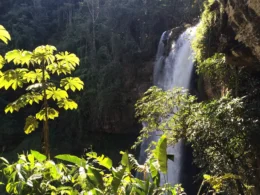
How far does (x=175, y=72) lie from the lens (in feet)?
41.5

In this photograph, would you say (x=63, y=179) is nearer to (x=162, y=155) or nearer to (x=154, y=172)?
(x=154, y=172)

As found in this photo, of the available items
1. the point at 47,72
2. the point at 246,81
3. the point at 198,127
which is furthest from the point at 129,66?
the point at 47,72

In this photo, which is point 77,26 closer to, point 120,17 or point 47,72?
point 120,17

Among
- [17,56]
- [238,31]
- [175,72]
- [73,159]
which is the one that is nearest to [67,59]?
[17,56]

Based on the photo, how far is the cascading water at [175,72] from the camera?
1111 cm

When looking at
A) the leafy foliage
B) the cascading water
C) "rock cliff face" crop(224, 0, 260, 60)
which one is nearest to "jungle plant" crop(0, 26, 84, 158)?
the leafy foliage

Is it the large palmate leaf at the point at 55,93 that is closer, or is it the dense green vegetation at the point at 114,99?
the dense green vegetation at the point at 114,99

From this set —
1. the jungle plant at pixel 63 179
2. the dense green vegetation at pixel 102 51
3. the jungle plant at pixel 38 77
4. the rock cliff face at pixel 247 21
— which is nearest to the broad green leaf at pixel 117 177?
the jungle plant at pixel 63 179

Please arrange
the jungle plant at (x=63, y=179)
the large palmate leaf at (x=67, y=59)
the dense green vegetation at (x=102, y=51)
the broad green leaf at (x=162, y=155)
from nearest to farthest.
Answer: the jungle plant at (x=63, y=179) → the broad green leaf at (x=162, y=155) → the large palmate leaf at (x=67, y=59) → the dense green vegetation at (x=102, y=51)

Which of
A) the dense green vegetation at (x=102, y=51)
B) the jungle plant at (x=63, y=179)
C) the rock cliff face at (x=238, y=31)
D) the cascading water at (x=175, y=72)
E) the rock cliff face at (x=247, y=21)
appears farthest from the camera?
the dense green vegetation at (x=102, y=51)

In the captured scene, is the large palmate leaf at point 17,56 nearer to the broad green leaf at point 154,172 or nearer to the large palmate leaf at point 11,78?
the large palmate leaf at point 11,78

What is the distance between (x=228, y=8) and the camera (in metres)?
6.05

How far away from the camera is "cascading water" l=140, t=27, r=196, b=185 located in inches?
437

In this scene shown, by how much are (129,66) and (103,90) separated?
6.32 ft
